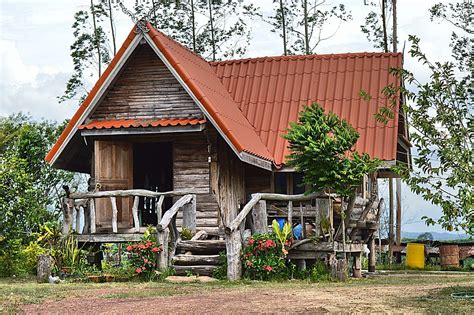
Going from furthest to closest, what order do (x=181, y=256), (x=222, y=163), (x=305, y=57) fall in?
(x=305, y=57)
(x=222, y=163)
(x=181, y=256)

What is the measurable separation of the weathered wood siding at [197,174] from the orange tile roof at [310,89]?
69.8 inches

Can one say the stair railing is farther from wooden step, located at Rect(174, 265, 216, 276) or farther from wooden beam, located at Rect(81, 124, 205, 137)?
wooden beam, located at Rect(81, 124, 205, 137)

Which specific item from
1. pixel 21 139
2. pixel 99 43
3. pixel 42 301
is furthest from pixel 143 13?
pixel 42 301

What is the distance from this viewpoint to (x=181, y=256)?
17016 millimetres

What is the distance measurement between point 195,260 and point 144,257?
1141mm

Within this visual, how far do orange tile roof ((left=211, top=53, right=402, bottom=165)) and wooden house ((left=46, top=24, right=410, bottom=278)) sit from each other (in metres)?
0.04

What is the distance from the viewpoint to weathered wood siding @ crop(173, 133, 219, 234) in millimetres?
20062

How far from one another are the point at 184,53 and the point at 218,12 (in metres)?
13.9

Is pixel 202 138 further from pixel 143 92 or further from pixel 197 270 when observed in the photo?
pixel 197 270

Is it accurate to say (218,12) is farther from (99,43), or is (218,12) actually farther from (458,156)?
(458,156)

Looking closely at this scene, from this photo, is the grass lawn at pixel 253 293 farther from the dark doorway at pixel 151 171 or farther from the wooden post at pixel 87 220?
the dark doorway at pixel 151 171

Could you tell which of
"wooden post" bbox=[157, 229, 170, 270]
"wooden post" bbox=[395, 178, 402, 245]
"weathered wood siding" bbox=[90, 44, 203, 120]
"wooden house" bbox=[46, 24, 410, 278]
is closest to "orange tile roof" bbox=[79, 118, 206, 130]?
"wooden house" bbox=[46, 24, 410, 278]

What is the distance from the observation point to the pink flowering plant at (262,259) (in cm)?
1595

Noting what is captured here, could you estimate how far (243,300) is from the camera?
487 inches
